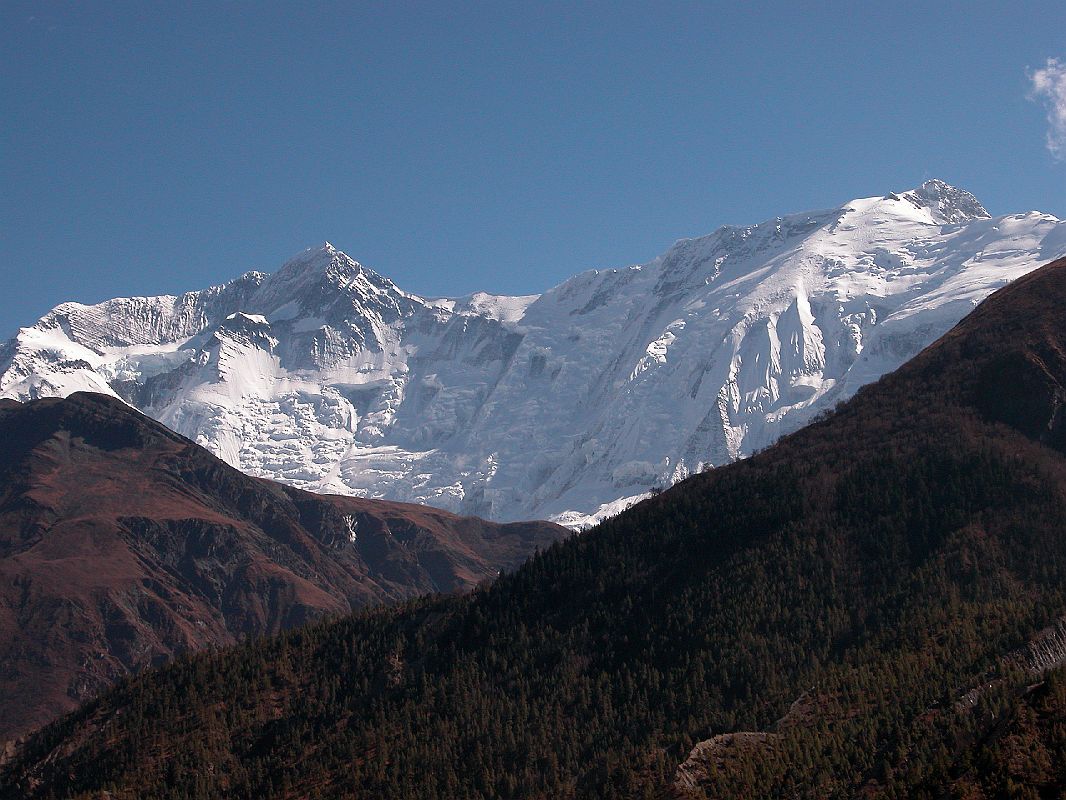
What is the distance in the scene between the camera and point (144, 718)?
605ft

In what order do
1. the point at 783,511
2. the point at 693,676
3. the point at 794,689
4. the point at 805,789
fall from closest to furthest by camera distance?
1. the point at 805,789
2. the point at 794,689
3. the point at 693,676
4. the point at 783,511

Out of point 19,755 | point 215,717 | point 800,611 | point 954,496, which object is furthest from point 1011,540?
point 19,755

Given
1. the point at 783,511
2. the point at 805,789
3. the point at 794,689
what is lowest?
the point at 805,789

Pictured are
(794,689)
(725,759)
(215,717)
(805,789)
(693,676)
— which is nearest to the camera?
(805,789)

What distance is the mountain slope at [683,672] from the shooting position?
13862 cm

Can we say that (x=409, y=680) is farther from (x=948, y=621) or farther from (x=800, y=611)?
(x=948, y=621)

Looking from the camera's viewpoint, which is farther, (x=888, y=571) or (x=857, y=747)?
(x=888, y=571)

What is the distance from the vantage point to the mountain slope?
455 ft

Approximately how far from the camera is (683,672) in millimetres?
168125

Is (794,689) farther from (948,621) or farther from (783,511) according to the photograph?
(783,511)

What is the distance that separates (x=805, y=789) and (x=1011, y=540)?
65.2m

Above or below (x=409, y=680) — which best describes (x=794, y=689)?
below

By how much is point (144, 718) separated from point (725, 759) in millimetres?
81902

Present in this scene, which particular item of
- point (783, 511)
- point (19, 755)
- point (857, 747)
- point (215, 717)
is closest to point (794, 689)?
point (857, 747)
